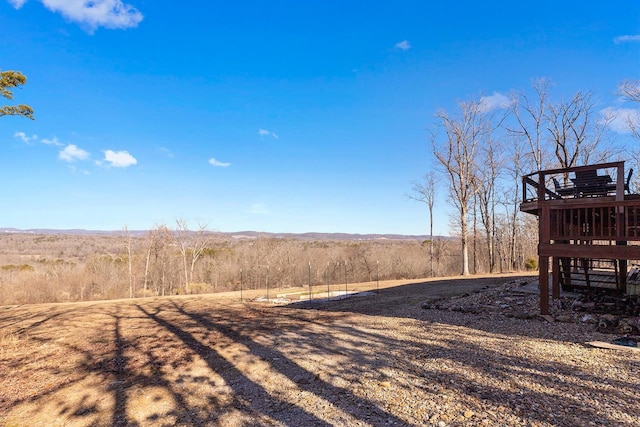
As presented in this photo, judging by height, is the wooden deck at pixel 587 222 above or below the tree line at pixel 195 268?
above

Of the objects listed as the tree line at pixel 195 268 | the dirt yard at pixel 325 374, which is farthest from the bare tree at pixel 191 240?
the dirt yard at pixel 325 374

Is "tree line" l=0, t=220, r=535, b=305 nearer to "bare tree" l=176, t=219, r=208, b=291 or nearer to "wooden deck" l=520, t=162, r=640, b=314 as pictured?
"bare tree" l=176, t=219, r=208, b=291

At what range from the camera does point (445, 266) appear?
30391 mm

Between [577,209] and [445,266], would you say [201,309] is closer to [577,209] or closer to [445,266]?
[577,209]

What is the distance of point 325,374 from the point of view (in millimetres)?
4230

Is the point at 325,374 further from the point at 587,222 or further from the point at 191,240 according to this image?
the point at 191,240

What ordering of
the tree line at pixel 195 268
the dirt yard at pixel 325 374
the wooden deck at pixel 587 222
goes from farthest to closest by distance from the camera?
the tree line at pixel 195 268, the wooden deck at pixel 587 222, the dirt yard at pixel 325 374

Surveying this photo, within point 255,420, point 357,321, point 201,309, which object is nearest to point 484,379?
point 255,420

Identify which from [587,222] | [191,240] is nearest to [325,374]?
[587,222]

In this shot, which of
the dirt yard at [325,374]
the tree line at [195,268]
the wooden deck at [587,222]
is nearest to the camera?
the dirt yard at [325,374]

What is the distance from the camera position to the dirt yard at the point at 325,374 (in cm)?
323

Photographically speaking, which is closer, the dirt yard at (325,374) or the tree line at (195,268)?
the dirt yard at (325,374)

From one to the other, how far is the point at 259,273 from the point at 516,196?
75.3 ft

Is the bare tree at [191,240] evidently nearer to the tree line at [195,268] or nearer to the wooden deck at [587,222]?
the tree line at [195,268]
